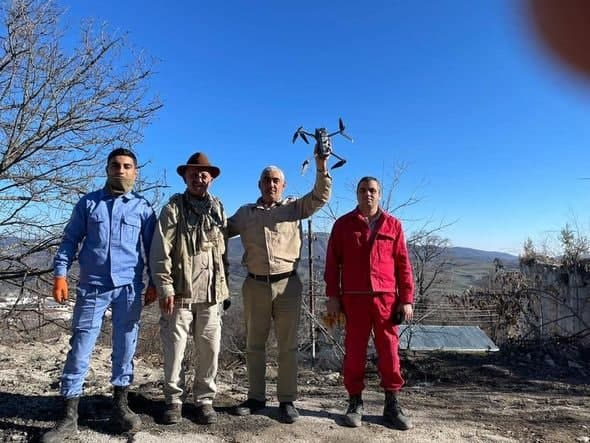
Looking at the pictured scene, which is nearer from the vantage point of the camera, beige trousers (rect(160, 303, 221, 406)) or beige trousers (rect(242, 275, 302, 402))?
beige trousers (rect(160, 303, 221, 406))

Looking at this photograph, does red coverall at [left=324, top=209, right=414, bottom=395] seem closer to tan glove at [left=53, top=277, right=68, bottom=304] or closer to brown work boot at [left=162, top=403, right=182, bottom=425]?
brown work boot at [left=162, top=403, right=182, bottom=425]

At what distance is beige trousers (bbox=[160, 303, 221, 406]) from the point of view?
11.6 ft

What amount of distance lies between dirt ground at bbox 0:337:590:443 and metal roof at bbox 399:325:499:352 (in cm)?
115

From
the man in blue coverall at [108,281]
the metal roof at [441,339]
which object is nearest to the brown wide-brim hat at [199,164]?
the man in blue coverall at [108,281]

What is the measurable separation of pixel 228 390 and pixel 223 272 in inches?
62.8

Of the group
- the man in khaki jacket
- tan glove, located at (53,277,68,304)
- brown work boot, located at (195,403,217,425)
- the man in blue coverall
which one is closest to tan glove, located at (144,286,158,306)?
the man in blue coverall

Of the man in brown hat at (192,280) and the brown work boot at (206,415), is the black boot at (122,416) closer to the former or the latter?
the man in brown hat at (192,280)

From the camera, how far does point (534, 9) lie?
81.6 inches

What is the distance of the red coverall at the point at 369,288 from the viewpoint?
3756 mm

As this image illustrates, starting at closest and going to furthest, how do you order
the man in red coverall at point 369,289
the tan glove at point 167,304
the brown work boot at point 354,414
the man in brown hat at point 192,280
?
the tan glove at point 167,304, the man in brown hat at point 192,280, the brown work boot at point 354,414, the man in red coverall at point 369,289

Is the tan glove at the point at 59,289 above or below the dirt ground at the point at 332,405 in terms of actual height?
above

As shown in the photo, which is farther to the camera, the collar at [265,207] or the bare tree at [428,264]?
the bare tree at [428,264]

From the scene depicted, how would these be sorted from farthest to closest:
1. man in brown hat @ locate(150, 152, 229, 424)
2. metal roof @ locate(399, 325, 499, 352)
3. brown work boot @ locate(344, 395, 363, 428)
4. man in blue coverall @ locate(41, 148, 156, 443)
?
metal roof @ locate(399, 325, 499, 352) < brown work boot @ locate(344, 395, 363, 428) < man in brown hat @ locate(150, 152, 229, 424) < man in blue coverall @ locate(41, 148, 156, 443)

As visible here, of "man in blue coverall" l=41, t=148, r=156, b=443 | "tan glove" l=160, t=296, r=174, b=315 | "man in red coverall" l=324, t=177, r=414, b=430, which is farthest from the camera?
"man in red coverall" l=324, t=177, r=414, b=430
